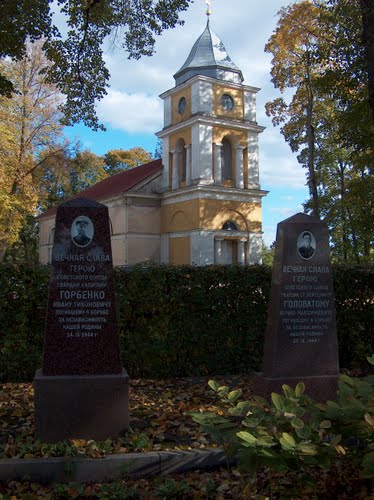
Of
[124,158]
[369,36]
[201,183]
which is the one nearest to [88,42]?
[369,36]

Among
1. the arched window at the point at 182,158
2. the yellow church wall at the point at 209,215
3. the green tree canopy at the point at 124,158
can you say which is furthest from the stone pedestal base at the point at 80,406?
the green tree canopy at the point at 124,158

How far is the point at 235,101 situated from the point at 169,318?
30295 mm

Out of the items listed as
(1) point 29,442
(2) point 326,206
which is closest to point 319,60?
(1) point 29,442

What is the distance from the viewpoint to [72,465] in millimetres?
4301

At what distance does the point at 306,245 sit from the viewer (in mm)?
6363

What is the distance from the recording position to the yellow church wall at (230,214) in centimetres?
3375

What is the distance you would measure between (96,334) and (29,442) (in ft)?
3.79

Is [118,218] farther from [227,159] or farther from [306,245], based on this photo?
Result: [306,245]

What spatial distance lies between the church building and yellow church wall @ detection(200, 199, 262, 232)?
65 mm

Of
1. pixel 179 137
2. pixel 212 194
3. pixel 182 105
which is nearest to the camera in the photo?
pixel 212 194

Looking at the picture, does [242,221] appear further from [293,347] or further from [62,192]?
[293,347]

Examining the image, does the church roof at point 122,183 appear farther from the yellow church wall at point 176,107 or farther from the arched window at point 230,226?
the arched window at point 230,226

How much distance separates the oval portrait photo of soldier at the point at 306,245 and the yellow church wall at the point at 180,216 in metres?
27.1

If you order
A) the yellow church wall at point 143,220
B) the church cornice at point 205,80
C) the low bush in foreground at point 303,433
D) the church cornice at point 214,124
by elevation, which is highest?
the church cornice at point 205,80
